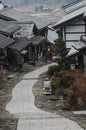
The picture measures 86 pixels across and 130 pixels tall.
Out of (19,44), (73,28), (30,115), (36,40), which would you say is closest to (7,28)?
(19,44)

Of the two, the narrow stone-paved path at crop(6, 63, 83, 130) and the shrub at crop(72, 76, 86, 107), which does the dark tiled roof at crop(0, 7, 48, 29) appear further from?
the shrub at crop(72, 76, 86, 107)

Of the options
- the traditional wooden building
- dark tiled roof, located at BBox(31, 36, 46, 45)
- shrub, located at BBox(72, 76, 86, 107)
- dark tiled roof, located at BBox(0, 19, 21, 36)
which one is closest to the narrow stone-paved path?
shrub, located at BBox(72, 76, 86, 107)

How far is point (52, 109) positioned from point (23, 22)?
2945 cm

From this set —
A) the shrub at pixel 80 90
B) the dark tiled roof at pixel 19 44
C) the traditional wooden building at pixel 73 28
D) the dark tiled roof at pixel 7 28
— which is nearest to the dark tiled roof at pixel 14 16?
the dark tiled roof at pixel 7 28

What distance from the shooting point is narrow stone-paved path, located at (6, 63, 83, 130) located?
53.4 ft

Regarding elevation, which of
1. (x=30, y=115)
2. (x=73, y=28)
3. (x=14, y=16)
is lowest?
(x=30, y=115)

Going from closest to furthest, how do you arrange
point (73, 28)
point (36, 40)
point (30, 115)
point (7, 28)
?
1. point (30, 115)
2. point (73, 28)
3. point (7, 28)
4. point (36, 40)

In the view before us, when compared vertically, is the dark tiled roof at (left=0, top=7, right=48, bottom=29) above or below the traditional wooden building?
above

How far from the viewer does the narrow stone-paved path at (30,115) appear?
16.3m

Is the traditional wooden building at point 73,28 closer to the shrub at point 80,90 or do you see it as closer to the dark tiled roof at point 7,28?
the dark tiled roof at point 7,28

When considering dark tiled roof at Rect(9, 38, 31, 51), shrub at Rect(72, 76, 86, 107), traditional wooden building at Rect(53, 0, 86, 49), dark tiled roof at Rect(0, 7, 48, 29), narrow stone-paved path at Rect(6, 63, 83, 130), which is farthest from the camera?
dark tiled roof at Rect(0, 7, 48, 29)

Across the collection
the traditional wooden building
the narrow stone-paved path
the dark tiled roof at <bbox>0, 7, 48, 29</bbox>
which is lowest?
the narrow stone-paved path

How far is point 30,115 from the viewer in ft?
62.9

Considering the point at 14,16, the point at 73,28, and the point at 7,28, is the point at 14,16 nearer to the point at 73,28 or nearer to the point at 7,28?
the point at 7,28
